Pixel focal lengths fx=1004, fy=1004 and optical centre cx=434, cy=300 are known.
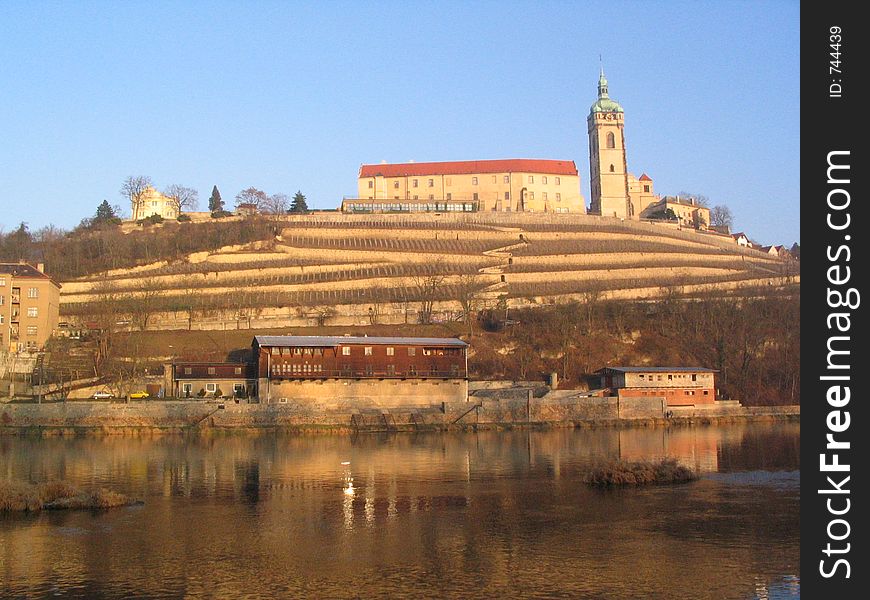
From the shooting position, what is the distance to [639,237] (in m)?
103

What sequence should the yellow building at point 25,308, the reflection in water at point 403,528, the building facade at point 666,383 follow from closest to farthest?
the reflection in water at point 403,528
the building facade at point 666,383
the yellow building at point 25,308

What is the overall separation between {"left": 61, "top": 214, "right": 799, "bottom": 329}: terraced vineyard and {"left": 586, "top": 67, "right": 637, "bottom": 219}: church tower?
12171mm

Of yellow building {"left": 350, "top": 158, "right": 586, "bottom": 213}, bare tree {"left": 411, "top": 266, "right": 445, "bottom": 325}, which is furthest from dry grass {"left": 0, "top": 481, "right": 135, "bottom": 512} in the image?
yellow building {"left": 350, "top": 158, "right": 586, "bottom": 213}

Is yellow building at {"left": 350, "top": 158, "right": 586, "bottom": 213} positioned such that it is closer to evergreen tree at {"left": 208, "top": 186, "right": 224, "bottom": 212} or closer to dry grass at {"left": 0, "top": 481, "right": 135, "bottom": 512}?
evergreen tree at {"left": 208, "top": 186, "right": 224, "bottom": 212}

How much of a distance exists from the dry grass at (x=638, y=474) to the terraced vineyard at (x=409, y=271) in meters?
43.8

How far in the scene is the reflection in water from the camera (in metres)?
20.4

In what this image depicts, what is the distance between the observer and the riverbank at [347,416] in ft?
168

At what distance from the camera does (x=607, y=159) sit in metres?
120

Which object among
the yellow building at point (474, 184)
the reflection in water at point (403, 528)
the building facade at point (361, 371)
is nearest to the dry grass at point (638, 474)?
the reflection in water at point (403, 528)

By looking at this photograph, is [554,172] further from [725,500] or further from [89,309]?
[725,500]

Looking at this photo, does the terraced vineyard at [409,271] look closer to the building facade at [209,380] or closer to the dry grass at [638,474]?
the building facade at [209,380]

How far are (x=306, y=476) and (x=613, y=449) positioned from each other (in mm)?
15345

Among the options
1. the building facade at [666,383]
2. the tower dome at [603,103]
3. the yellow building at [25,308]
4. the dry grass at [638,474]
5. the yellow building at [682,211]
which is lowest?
the dry grass at [638,474]

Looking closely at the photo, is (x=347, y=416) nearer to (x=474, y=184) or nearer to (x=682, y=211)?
(x=474, y=184)
